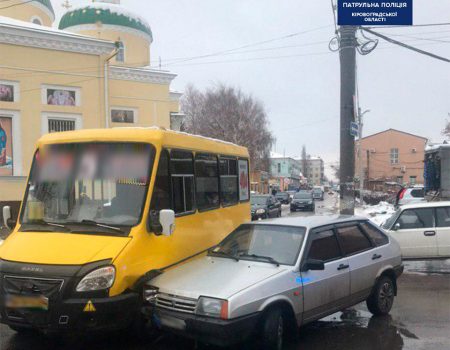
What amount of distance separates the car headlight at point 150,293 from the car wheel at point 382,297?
3.26 m

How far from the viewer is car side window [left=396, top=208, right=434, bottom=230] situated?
419 inches

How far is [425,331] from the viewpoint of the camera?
625cm

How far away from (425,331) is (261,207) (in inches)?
743

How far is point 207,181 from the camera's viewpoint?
7988mm

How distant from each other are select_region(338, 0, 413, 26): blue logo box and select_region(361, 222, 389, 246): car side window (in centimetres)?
681

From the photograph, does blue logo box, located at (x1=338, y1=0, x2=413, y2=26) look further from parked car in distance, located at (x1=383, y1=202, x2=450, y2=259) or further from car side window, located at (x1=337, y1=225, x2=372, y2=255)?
car side window, located at (x1=337, y1=225, x2=372, y2=255)

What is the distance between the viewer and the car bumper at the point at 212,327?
15.7ft

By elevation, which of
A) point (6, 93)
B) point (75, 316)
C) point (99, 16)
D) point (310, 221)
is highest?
point (99, 16)

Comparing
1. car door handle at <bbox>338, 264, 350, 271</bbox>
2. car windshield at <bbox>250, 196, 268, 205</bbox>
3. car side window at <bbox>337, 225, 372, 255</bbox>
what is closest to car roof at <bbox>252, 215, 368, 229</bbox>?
car side window at <bbox>337, 225, 372, 255</bbox>

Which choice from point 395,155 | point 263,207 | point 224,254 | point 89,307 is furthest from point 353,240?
point 395,155

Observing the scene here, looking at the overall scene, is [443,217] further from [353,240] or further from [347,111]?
[353,240]

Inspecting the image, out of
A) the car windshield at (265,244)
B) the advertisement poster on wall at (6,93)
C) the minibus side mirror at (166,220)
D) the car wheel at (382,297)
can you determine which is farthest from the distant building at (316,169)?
the minibus side mirror at (166,220)

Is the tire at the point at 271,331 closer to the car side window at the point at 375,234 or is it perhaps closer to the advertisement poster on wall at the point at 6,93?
the car side window at the point at 375,234

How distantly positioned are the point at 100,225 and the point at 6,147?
2043 cm
